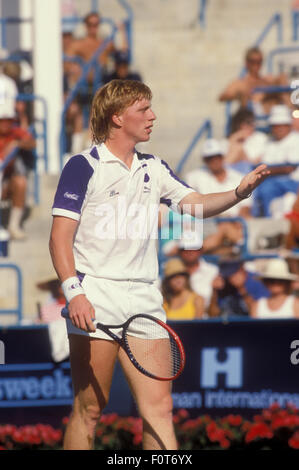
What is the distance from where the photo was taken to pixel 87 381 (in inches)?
200

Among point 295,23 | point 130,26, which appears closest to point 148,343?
point 130,26

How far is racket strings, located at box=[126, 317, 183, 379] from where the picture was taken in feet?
16.7

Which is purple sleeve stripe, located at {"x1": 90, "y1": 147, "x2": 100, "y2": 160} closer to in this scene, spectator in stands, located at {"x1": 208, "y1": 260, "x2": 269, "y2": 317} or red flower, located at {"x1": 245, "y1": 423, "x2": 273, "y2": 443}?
red flower, located at {"x1": 245, "y1": 423, "x2": 273, "y2": 443}

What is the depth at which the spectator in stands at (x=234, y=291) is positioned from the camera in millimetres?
8797

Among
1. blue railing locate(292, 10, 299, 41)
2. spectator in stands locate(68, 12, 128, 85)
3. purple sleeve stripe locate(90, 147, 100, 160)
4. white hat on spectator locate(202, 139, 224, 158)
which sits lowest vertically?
purple sleeve stripe locate(90, 147, 100, 160)

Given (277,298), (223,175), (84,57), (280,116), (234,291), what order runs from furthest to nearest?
1. (84,57)
2. (280,116)
3. (223,175)
4. (234,291)
5. (277,298)

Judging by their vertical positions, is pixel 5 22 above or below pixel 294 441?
above

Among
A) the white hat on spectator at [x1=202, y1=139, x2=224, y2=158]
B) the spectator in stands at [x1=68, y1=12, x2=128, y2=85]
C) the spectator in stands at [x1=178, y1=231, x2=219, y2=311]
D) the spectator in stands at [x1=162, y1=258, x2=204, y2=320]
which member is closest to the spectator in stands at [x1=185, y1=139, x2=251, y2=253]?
the white hat on spectator at [x1=202, y1=139, x2=224, y2=158]

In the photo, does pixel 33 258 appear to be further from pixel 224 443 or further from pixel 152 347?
pixel 152 347

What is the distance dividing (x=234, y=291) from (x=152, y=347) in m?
3.87

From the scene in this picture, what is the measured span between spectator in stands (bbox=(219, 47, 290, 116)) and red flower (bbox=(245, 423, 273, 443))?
5.07 metres

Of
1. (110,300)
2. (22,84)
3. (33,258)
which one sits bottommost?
(33,258)
